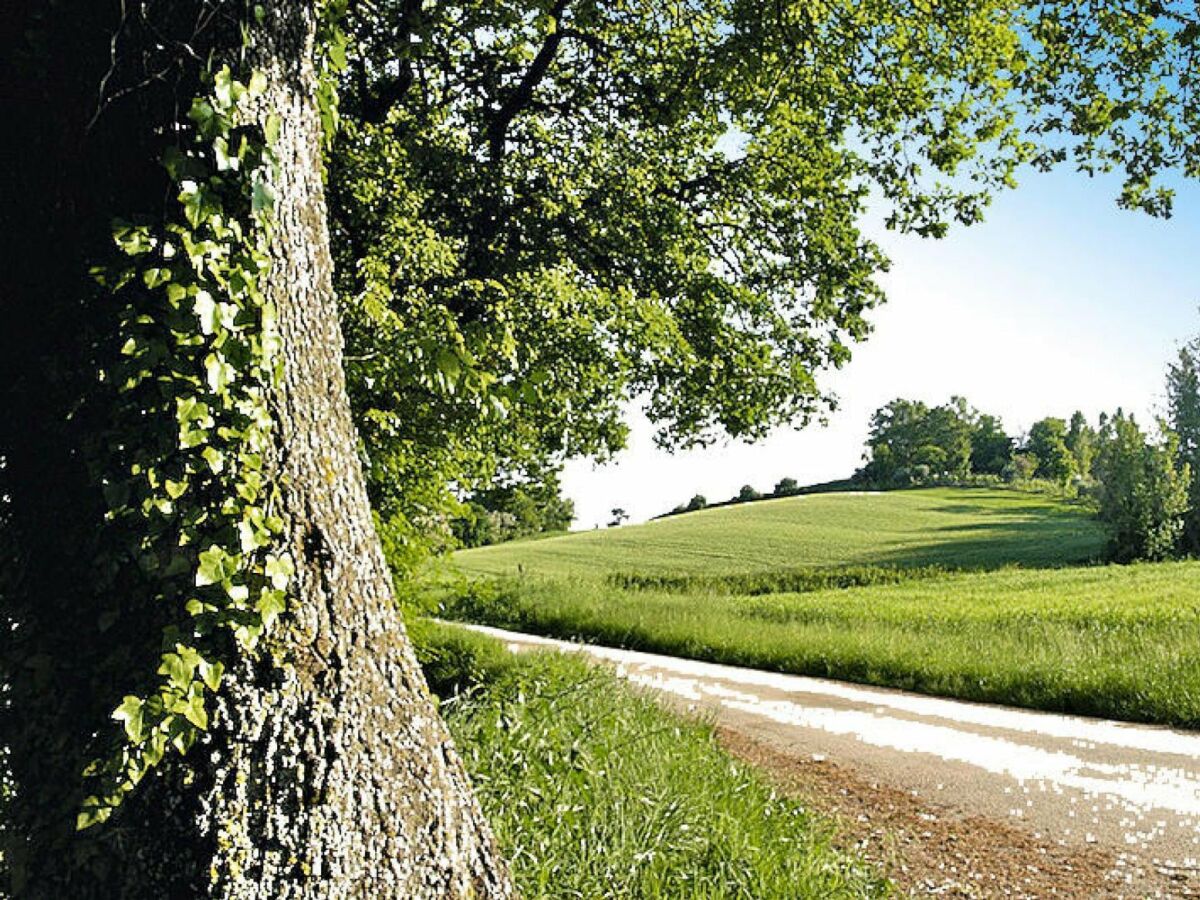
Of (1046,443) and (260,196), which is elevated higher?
(1046,443)

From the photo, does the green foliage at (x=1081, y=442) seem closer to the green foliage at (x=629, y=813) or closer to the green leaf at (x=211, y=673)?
the green foliage at (x=629, y=813)

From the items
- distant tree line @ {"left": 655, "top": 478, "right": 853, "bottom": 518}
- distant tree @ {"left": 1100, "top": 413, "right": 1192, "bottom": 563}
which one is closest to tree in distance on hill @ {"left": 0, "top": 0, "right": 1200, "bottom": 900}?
distant tree @ {"left": 1100, "top": 413, "right": 1192, "bottom": 563}

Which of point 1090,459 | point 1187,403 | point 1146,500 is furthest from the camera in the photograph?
point 1090,459

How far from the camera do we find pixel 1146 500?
123ft

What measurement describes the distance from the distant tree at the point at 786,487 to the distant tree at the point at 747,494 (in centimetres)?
173

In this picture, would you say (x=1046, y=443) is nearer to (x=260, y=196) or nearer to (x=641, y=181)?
(x=641, y=181)

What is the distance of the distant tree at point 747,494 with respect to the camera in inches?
3367

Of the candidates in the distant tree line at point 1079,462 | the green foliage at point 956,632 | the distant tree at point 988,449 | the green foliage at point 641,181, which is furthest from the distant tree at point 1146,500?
the distant tree at point 988,449

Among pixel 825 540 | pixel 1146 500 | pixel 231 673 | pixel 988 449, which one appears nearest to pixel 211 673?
pixel 231 673

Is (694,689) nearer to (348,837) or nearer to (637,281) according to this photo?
(637,281)

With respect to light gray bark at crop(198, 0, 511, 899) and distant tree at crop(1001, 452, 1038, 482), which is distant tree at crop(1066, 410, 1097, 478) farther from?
light gray bark at crop(198, 0, 511, 899)

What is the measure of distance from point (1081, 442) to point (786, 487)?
27.0 metres

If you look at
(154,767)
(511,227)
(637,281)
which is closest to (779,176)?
(637,281)

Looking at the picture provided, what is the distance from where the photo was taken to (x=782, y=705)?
11.4m
